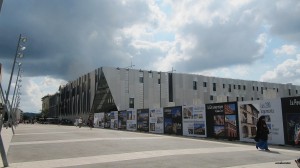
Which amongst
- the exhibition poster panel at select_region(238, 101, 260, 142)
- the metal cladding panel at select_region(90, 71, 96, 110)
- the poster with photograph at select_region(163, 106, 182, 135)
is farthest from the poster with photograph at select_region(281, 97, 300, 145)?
the metal cladding panel at select_region(90, 71, 96, 110)

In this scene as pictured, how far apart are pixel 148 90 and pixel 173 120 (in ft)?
155

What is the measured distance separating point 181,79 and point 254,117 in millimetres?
62420

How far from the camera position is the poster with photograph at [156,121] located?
32.6 m

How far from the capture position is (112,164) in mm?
11406

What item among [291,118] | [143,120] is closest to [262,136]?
[291,118]

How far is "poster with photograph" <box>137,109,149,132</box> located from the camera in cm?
3578

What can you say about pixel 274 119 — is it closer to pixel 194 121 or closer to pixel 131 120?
pixel 194 121

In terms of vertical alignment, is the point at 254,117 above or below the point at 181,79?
below

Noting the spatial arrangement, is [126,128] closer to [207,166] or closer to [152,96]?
[207,166]

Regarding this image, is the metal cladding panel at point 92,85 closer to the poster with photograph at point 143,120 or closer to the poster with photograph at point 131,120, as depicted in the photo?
the poster with photograph at point 131,120

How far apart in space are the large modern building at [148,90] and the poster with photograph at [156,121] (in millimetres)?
38245

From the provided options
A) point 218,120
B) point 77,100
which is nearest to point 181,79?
point 77,100

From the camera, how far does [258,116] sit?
68.2 feet

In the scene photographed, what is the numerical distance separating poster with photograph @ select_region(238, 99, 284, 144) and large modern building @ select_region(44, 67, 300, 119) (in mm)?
51923
